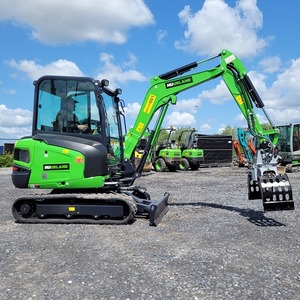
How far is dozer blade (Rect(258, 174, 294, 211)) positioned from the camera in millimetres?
6559

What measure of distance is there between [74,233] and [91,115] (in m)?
2.26

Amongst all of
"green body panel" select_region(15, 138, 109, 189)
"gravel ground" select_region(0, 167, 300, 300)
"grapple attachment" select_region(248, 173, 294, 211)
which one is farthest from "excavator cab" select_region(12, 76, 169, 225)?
"grapple attachment" select_region(248, 173, 294, 211)

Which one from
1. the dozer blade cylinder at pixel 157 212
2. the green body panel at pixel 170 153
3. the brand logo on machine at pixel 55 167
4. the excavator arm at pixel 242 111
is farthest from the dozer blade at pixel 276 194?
the green body panel at pixel 170 153

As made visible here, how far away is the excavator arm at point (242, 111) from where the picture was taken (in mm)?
6676

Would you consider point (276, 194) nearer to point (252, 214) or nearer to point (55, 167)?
point (252, 214)

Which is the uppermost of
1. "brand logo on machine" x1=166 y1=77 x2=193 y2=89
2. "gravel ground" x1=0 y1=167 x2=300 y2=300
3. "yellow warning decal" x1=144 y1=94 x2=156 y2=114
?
"brand logo on machine" x1=166 y1=77 x2=193 y2=89

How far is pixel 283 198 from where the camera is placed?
663 cm

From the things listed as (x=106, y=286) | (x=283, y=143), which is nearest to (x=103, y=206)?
(x=106, y=286)

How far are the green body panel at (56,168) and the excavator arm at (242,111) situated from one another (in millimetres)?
1542

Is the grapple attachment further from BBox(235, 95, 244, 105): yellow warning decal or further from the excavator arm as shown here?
BBox(235, 95, 244, 105): yellow warning decal

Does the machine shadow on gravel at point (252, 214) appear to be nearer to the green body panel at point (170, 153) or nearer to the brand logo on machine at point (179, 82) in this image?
the brand logo on machine at point (179, 82)

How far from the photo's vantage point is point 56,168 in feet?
22.9

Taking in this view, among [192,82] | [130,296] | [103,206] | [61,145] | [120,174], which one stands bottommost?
[130,296]

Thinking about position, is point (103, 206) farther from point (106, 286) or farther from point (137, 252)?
point (106, 286)
